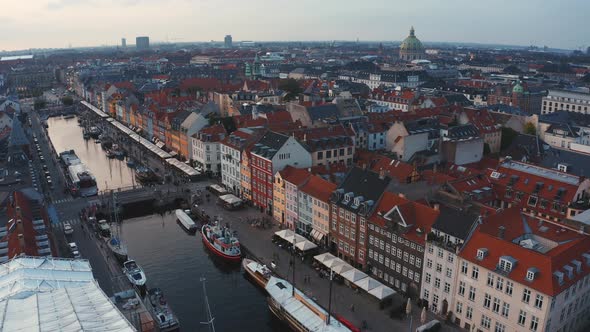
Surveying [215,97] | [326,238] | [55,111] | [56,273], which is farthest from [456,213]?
[55,111]

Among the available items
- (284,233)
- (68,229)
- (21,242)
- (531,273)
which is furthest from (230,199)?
(531,273)

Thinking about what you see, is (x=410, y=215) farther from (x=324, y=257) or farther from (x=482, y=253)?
(x=324, y=257)

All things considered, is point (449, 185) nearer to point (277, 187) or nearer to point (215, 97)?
point (277, 187)

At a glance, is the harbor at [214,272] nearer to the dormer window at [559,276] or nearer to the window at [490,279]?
the window at [490,279]

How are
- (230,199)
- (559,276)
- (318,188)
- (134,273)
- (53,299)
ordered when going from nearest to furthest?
(53,299) → (559,276) → (134,273) → (318,188) → (230,199)

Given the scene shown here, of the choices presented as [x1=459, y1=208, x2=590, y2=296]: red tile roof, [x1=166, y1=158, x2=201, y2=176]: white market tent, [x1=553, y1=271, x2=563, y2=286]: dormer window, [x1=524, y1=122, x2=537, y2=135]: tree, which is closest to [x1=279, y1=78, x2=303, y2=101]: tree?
[x1=166, y1=158, x2=201, y2=176]: white market tent

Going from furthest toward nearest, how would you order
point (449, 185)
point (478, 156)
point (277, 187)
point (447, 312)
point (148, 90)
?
point (148, 90)
point (478, 156)
point (277, 187)
point (449, 185)
point (447, 312)
